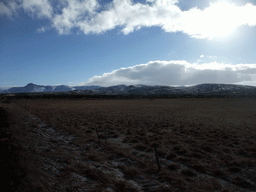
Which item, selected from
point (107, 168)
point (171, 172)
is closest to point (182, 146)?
point (171, 172)

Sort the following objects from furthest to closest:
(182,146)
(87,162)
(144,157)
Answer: (182,146)
(144,157)
(87,162)

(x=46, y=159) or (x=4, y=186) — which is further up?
(x=4, y=186)

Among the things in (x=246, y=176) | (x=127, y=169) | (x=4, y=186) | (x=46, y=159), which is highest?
(x=4, y=186)

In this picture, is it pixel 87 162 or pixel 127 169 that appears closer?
pixel 127 169

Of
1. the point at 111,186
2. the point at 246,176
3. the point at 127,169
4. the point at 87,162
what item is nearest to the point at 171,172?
the point at 127,169

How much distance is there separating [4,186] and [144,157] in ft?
22.6

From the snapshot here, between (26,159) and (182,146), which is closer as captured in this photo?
(26,159)

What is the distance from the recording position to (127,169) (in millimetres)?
7430

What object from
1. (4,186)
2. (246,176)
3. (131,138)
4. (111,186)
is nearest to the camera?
(4,186)

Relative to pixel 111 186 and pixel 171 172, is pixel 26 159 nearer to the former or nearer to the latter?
pixel 111 186

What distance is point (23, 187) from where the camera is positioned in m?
4.78

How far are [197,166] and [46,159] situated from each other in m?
8.24

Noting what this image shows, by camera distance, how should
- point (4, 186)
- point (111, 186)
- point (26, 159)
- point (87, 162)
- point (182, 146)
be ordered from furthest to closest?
1. point (182, 146)
2. point (87, 162)
3. point (26, 159)
4. point (111, 186)
5. point (4, 186)

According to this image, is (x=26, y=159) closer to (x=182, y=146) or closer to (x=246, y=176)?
(x=182, y=146)
